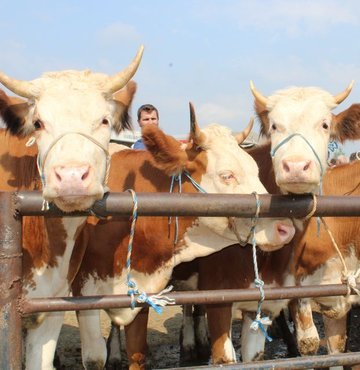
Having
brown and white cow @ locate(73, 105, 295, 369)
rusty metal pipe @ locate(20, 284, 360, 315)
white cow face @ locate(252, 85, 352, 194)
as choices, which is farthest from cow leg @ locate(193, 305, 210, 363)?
rusty metal pipe @ locate(20, 284, 360, 315)

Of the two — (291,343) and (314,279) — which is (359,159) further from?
(291,343)

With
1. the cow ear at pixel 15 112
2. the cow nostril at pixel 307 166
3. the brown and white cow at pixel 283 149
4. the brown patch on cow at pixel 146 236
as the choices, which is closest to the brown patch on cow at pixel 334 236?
the brown and white cow at pixel 283 149

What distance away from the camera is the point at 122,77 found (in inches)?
126

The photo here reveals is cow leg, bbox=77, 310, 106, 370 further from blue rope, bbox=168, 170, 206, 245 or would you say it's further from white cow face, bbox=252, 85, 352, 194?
white cow face, bbox=252, 85, 352, 194

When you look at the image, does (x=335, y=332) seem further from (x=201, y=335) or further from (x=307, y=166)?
(x=307, y=166)

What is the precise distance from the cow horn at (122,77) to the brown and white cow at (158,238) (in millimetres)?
758

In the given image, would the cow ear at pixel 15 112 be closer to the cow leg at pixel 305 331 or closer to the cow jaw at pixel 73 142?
the cow jaw at pixel 73 142

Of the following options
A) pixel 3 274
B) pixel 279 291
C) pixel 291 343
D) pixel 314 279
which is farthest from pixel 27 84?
pixel 291 343

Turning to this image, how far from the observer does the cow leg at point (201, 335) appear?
20.6ft

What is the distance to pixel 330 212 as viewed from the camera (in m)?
2.40

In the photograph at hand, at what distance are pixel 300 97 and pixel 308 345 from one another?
2052 millimetres

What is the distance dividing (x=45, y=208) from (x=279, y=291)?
112cm

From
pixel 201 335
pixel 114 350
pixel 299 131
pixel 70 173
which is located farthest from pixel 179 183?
pixel 201 335

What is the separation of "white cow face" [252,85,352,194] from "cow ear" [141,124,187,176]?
70cm
